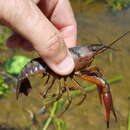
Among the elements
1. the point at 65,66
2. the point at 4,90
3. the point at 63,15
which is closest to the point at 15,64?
the point at 4,90

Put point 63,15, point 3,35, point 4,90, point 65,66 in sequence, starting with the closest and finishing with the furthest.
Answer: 1. point 65,66
2. point 63,15
3. point 4,90
4. point 3,35

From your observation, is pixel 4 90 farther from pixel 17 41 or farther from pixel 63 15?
pixel 63 15

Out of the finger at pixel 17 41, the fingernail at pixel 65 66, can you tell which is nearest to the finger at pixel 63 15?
the finger at pixel 17 41

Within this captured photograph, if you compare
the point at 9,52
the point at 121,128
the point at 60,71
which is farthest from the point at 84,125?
the point at 60,71

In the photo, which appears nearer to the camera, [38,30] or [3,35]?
[38,30]

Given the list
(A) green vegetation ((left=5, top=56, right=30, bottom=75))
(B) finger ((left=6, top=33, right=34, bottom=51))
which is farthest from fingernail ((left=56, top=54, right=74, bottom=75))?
(A) green vegetation ((left=5, top=56, right=30, bottom=75))
